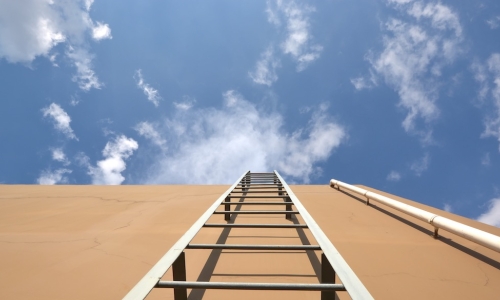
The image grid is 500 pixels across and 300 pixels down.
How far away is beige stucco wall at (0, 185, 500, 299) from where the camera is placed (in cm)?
150

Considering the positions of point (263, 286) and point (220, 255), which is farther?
point (220, 255)

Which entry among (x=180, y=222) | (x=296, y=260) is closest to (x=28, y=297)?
(x=180, y=222)

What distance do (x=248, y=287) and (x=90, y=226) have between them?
6.96ft

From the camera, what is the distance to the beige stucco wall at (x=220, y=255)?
1.50 meters

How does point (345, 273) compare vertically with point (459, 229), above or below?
below

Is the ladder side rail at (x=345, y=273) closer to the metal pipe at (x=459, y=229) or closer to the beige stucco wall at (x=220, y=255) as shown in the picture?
the beige stucco wall at (x=220, y=255)

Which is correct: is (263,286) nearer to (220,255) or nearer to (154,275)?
(154,275)

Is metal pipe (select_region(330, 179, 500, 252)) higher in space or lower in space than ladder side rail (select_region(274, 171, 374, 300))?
higher

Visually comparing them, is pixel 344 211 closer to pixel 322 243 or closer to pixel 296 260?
pixel 296 260

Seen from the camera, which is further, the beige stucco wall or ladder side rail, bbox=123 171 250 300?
the beige stucco wall

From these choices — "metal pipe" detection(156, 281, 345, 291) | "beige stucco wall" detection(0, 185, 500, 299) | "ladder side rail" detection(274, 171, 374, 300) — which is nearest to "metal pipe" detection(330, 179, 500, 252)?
"beige stucco wall" detection(0, 185, 500, 299)

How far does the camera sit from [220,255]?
74.0 inches

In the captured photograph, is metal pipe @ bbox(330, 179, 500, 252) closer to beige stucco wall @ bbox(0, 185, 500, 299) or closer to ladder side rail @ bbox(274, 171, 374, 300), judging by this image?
beige stucco wall @ bbox(0, 185, 500, 299)

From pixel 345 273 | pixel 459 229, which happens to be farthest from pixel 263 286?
pixel 459 229
